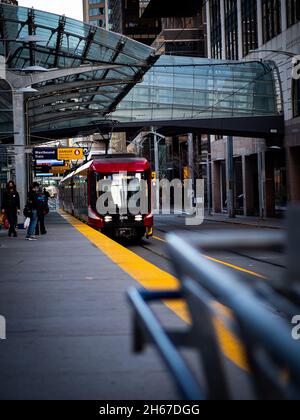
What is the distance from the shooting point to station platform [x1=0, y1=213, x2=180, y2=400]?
16.2ft

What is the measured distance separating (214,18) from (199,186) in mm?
15701

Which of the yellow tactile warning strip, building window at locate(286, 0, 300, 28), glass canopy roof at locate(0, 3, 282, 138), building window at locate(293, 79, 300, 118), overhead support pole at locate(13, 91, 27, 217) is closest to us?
the yellow tactile warning strip

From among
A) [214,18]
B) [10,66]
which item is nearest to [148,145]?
[214,18]

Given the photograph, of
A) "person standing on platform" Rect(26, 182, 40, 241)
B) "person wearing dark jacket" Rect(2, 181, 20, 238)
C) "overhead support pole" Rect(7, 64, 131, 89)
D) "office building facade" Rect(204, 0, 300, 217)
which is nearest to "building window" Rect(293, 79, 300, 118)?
"office building facade" Rect(204, 0, 300, 217)

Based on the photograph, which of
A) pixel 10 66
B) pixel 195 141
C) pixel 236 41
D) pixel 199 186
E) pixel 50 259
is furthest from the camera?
pixel 195 141

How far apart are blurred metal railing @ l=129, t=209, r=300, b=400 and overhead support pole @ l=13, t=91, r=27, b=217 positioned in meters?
28.3

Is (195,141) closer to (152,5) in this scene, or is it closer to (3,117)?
(152,5)

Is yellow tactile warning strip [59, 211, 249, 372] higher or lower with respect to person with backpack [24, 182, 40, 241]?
lower

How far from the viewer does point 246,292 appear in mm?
2021

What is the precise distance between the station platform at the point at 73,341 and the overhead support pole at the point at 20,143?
18.8 metres

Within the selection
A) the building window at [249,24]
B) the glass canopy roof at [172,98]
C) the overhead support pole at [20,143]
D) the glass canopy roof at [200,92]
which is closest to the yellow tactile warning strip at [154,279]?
the overhead support pole at [20,143]

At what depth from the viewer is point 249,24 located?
5297 cm

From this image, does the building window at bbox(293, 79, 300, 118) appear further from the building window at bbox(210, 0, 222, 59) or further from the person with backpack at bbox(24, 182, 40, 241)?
the person with backpack at bbox(24, 182, 40, 241)

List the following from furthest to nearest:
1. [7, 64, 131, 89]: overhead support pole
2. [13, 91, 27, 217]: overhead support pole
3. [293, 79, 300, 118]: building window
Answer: [293, 79, 300, 118]: building window, [13, 91, 27, 217]: overhead support pole, [7, 64, 131, 89]: overhead support pole
